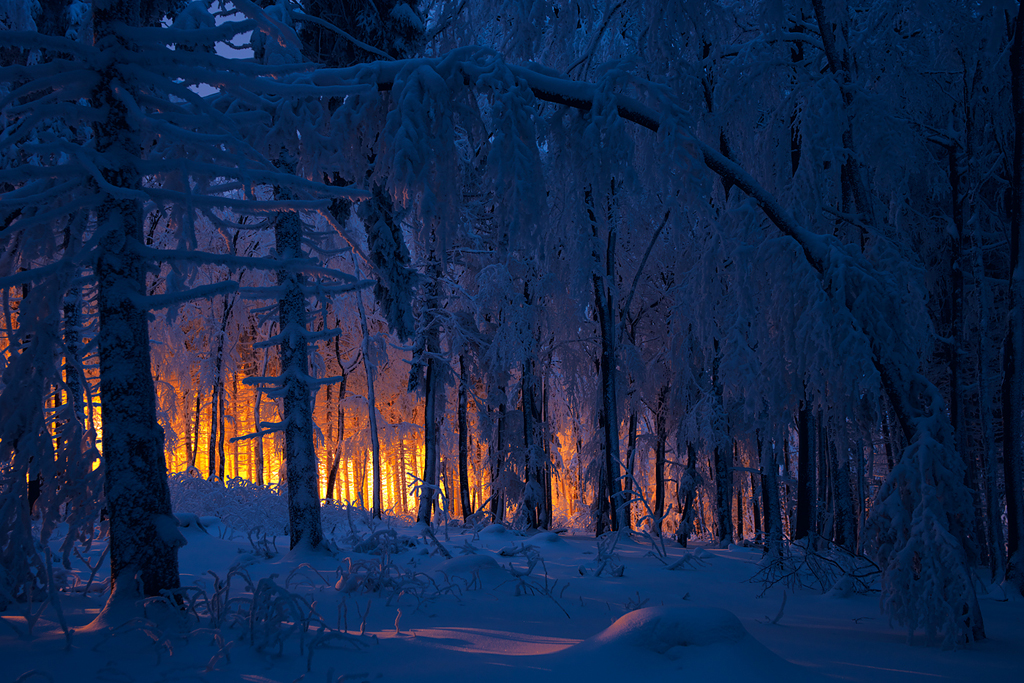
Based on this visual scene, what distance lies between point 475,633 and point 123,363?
288cm

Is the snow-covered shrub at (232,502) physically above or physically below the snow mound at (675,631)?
below

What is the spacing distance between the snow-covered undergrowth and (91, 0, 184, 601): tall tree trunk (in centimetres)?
31

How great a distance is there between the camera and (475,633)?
4137 millimetres

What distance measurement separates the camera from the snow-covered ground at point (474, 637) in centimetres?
312

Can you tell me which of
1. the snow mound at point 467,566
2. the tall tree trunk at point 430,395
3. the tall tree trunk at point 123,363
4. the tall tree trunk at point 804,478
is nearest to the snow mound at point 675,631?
the snow mound at point 467,566

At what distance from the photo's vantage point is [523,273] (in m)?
14.4

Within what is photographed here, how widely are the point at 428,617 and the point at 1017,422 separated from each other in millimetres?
6561

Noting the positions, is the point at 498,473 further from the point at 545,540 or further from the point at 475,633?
the point at 475,633

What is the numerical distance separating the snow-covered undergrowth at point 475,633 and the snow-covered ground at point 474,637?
14mm

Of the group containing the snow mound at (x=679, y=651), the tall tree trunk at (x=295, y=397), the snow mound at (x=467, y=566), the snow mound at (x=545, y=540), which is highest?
the tall tree trunk at (x=295, y=397)

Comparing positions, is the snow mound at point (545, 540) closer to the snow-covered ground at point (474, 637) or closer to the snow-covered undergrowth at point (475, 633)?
the snow-covered undergrowth at point (475, 633)

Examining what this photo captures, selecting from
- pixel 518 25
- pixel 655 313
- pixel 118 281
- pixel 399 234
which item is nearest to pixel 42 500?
pixel 118 281

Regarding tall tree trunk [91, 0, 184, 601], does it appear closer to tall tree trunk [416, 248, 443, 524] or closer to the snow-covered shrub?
the snow-covered shrub

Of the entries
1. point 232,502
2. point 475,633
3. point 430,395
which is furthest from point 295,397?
point 430,395
